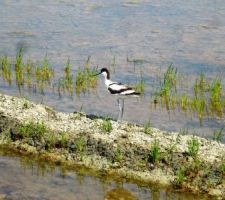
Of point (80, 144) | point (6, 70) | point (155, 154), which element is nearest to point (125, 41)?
point (6, 70)

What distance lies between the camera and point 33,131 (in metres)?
12.4

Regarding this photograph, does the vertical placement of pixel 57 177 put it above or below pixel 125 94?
below

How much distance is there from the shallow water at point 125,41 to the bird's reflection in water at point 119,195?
351 cm

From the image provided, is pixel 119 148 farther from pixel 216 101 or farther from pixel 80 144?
pixel 216 101

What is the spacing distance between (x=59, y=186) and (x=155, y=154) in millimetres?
1949

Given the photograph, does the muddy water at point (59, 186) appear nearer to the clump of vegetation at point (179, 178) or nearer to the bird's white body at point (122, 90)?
the clump of vegetation at point (179, 178)

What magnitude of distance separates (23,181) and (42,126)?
1509mm

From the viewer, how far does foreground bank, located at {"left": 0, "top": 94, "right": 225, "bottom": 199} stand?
37.1ft

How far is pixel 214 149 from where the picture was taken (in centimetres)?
1191

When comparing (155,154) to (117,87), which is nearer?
(155,154)

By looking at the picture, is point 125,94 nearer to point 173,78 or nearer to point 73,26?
point 173,78

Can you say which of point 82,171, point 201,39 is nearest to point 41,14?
point 201,39

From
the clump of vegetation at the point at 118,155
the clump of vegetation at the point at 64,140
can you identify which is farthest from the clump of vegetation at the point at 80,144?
the clump of vegetation at the point at 118,155

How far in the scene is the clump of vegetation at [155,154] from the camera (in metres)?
11.5
